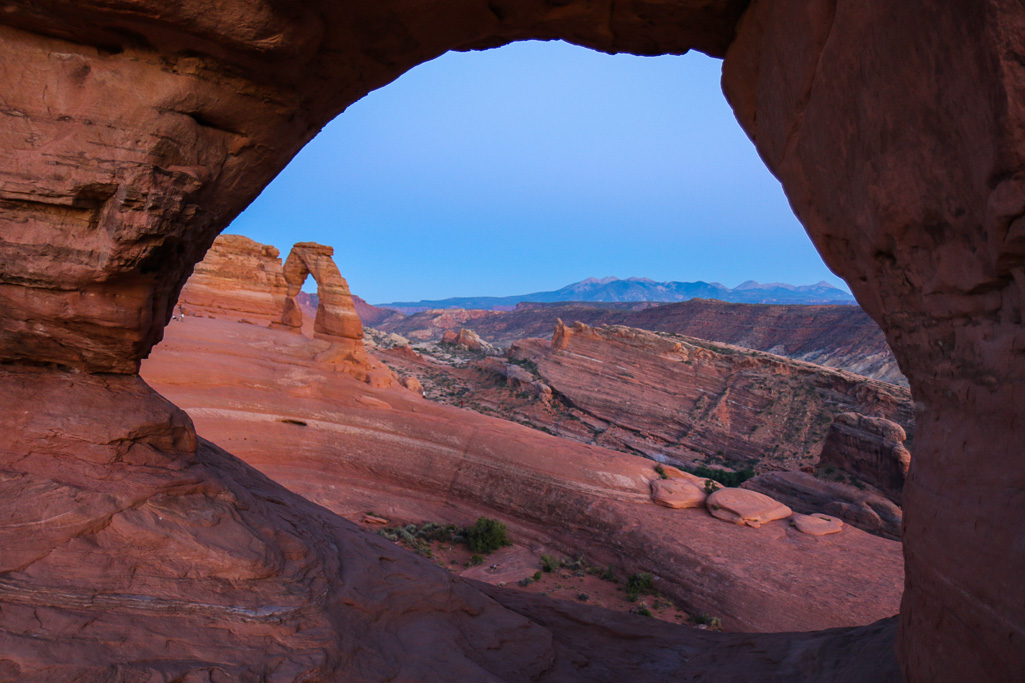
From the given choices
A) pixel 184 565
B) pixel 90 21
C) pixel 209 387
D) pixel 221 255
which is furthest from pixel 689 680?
pixel 221 255

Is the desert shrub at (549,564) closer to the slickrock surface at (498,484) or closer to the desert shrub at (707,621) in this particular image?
the slickrock surface at (498,484)

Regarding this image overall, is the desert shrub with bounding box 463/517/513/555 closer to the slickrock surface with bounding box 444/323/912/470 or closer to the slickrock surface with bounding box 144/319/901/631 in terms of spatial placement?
the slickrock surface with bounding box 144/319/901/631

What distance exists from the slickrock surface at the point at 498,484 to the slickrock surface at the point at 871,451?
8185 millimetres

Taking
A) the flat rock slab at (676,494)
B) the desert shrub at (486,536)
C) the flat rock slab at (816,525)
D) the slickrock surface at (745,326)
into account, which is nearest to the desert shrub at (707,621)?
the flat rock slab at (676,494)

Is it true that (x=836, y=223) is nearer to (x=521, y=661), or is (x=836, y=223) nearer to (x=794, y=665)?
(x=794, y=665)

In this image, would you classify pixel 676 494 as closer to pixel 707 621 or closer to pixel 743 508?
pixel 743 508

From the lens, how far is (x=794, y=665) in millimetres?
5340

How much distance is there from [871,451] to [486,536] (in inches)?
677

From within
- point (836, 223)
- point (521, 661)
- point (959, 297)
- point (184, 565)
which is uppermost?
point (836, 223)

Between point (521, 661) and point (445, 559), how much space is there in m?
7.50

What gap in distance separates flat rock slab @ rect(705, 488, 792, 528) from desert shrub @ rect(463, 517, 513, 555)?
5.84m

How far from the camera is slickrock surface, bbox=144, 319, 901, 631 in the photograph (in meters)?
11.3

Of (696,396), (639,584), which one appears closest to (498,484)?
(639,584)

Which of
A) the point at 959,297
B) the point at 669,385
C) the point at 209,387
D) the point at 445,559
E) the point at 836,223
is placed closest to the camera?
the point at 959,297
